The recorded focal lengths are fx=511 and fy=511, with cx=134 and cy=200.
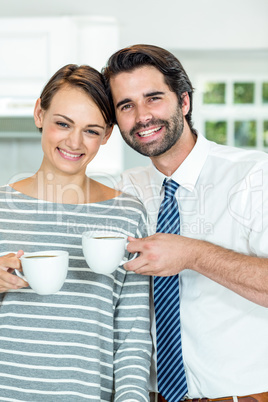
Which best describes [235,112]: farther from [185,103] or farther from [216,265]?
[216,265]

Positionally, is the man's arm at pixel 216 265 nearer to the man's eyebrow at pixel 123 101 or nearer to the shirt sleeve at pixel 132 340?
the shirt sleeve at pixel 132 340

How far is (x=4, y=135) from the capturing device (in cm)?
318

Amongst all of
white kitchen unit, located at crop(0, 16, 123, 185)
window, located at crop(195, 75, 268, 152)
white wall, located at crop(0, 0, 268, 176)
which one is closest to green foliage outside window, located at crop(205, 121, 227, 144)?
window, located at crop(195, 75, 268, 152)

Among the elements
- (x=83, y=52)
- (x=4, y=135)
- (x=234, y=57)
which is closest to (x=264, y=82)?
(x=234, y=57)

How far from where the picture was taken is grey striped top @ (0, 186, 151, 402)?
1.16m

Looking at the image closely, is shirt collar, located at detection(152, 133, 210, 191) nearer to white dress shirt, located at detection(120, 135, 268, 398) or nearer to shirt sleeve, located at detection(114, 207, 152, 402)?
white dress shirt, located at detection(120, 135, 268, 398)

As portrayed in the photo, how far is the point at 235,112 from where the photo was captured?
12.7 ft

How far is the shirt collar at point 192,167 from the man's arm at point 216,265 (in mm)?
212

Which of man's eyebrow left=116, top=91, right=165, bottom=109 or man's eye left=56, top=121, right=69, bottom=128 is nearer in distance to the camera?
man's eye left=56, top=121, right=69, bottom=128

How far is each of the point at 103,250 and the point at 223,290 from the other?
398 millimetres

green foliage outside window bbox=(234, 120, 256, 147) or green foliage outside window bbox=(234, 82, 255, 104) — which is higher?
green foliage outside window bbox=(234, 82, 255, 104)

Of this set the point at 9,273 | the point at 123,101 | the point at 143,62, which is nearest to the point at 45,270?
the point at 9,273

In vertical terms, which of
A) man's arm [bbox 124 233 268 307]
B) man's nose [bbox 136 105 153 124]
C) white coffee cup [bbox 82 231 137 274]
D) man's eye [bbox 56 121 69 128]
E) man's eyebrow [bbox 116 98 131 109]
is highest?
man's eyebrow [bbox 116 98 131 109]

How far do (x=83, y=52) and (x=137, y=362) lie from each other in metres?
2.35
